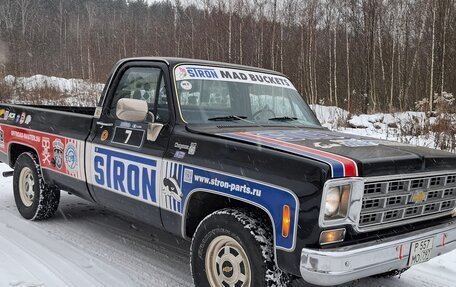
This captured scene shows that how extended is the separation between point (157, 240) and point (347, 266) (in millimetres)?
2757

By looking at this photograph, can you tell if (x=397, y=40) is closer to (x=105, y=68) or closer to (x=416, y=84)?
(x=416, y=84)

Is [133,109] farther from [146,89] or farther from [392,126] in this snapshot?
[392,126]

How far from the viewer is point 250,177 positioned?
2.90 m

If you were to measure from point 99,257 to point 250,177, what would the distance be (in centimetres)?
215

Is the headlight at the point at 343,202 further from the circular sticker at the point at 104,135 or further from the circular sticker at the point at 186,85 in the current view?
the circular sticker at the point at 104,135

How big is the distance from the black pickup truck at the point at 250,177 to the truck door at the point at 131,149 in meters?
0.01

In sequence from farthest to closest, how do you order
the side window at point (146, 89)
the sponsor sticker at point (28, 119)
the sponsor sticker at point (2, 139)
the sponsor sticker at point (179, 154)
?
1. the sponsor sticker at point (2, 139)
2. the sponsor sticker at point (28, 119)
3. the side window at point (146, 89)
4. the sponsor sticker at point (179, 154)

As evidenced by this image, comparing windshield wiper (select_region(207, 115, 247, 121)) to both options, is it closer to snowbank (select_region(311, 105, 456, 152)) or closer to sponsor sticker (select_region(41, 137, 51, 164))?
sponsor sticker (select_region(41, 137, 51, 164))

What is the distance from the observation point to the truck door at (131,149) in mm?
3689

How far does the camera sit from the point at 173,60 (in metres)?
4.01

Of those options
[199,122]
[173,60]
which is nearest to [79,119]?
[173,60]

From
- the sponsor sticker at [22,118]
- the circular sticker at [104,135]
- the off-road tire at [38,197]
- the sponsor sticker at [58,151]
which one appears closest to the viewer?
the circular sticker at [104,135]

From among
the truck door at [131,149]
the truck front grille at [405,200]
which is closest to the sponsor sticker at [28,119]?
the truck door at [131,149]

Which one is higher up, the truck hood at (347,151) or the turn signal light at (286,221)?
the truck hood at (347,151)
